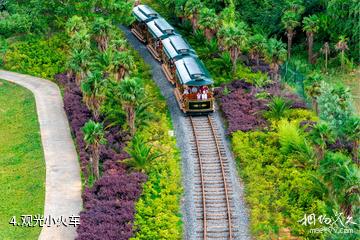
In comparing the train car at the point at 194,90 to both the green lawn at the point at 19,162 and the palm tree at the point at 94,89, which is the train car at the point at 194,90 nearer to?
the palm tree at the point at 94,89

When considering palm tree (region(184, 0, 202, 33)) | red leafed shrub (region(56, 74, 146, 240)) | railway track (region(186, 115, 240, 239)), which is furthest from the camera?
palm tree (region(184, 0, 202, 33))

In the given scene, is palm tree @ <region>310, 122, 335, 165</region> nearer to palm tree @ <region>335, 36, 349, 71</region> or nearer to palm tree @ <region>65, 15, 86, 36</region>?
palm tree @ <region>335, 36, 349, 71</region>

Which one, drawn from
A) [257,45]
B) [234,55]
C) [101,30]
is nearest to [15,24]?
[101,30]

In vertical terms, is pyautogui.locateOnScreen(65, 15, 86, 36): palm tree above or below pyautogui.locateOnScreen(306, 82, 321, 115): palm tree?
above

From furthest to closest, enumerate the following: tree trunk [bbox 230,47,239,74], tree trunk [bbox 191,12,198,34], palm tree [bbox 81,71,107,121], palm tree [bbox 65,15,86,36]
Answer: tree trunk [bbox 191,12,198,34], palm tree [bbox 65,15,86,36], tree trunk [bbox 230,47,239,74], palm tree [bbox 81,71,107,121]

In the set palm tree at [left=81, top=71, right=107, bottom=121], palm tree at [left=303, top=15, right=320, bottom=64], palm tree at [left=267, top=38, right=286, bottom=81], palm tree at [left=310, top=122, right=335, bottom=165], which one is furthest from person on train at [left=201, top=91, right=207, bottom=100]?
palm tree at [left=303, top=15, right=320, bottom=64]

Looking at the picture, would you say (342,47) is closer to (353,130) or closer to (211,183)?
(353,130)

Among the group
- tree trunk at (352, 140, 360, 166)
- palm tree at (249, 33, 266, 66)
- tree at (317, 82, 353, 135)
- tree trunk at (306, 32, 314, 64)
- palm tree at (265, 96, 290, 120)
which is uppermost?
tree trunk at (306, 32, 314, 64)
